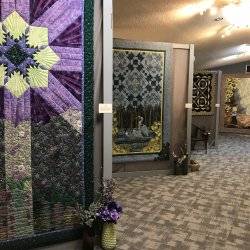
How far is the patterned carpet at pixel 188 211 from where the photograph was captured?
9.23 ft

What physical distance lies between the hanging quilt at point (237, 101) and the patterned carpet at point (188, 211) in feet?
19.0

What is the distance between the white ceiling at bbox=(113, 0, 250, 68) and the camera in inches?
179

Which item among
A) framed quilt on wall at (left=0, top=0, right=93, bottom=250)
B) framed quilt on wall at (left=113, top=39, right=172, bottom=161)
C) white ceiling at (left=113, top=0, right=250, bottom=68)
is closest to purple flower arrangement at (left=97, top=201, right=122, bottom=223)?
framed quilt on wall at (left=0, top=0, right=93, bottom=250)

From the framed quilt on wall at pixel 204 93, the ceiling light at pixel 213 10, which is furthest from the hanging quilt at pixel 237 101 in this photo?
the ceiling light at pixel 213 10

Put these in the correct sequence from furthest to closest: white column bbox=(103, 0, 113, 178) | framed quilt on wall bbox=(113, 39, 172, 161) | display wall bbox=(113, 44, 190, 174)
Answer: display wall bbox=(113, 44, 190, 174)
framed quilt on wall bbox=(113, 39, 172, 161)
white column bbox=(103, 0, 113, 178)

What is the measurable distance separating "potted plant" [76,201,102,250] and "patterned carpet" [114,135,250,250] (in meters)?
0.32

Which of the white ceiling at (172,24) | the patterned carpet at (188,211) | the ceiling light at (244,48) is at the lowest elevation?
the patterned carpet at (188,211)

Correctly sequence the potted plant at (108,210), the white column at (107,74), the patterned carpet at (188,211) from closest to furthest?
1. the white column at (107,74)
2. the potted plant at (108,210)
3. the patterned carpet at (188,211)

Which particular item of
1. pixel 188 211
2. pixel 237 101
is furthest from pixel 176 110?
pixel 237 101

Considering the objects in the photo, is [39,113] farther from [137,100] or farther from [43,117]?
[137,100]

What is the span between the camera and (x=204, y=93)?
770cm

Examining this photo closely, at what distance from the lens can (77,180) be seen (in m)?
2.48

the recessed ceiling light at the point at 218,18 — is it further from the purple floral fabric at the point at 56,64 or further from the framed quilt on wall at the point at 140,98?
the purple floral fabric at the point at 56,64

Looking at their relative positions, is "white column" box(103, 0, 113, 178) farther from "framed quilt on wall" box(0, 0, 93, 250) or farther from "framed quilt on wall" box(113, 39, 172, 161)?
"framed quilt on wall" box(113, 39, 172, 161)
